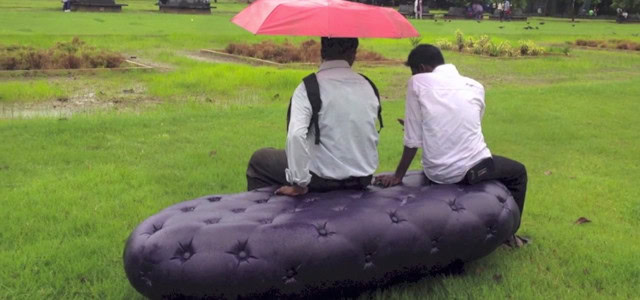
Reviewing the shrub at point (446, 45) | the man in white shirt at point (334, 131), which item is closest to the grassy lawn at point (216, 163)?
the man in white shirt at point (334, 131)

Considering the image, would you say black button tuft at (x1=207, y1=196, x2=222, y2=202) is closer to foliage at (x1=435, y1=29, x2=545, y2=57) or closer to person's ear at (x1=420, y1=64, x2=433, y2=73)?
person's ear at (x1=420, y1=64, x2=433, y2=73)

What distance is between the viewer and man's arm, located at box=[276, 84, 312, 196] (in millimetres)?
4078

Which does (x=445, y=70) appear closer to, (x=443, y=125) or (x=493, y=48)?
(x=443, y=125)

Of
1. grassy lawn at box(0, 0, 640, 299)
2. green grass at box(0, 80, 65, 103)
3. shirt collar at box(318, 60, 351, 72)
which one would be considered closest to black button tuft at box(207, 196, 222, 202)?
grassy lawn at box(0, 0, 640, 299)

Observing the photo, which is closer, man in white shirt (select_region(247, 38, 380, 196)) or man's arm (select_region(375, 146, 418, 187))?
man in white shirt (select_region(247, 38, 380, 196))

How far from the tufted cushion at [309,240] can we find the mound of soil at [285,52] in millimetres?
13876

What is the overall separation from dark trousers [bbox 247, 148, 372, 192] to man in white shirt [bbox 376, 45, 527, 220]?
0.37 meters

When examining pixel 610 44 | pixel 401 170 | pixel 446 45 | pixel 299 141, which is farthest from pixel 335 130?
pixel 610 44

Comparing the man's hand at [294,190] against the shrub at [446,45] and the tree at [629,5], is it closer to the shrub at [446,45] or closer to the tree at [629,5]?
the shrub at [446,45]

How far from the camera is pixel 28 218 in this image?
17.6 ft

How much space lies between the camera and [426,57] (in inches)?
186

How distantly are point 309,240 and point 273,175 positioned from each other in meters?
1.11

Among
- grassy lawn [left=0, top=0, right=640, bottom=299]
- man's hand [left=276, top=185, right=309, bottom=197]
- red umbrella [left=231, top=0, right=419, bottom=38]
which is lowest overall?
grassy lawn [left=0, top=0, right=640, bottom=299]

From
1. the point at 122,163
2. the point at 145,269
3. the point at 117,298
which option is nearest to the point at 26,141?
the point at 122,163
